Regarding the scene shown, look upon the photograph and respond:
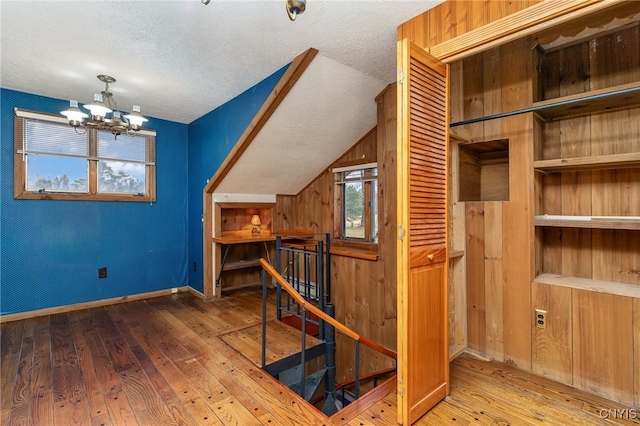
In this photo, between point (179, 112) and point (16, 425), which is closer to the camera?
point (16, 425)

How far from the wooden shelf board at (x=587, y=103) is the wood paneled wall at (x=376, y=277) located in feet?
4.87

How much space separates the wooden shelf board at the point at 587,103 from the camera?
68.6 inches

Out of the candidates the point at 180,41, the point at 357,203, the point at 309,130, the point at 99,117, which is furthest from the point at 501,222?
the point at 99,117

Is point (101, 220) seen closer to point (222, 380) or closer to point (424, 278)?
point (222, 380)

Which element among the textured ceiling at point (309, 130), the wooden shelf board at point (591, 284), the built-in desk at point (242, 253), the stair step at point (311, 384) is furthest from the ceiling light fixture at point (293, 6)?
the built-in desk at point (242, 253)

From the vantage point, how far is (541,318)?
211 centimetres

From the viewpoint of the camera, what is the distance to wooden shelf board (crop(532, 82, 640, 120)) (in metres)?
1.74

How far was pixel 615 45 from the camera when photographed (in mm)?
2010

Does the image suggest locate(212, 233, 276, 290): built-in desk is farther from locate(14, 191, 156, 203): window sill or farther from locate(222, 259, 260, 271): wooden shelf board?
locate(14, 191, 156, 203): window sill

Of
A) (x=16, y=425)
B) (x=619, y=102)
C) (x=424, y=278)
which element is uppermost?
(x=619, y=102)

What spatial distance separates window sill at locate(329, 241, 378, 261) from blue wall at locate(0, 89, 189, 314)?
2.36 metres

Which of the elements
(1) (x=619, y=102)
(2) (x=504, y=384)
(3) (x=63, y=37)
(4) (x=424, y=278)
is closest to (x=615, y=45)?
(1) (x=619, y=102)

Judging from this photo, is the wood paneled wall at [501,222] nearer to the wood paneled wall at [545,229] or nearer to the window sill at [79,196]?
the wood paneled wall at [545,229]

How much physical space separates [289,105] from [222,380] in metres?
2.52
